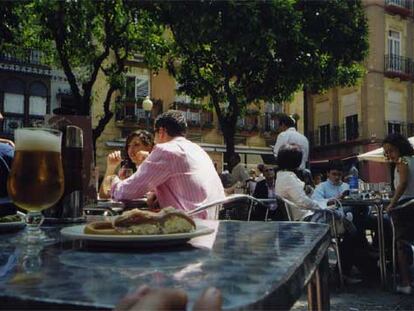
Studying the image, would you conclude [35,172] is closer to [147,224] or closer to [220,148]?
[147,224]

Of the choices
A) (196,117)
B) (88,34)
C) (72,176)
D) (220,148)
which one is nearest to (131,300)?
(72,176)

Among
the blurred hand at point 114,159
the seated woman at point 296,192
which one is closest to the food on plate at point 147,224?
the blurred hand at point 114,159

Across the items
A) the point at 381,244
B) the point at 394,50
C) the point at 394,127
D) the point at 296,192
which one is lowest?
the point at 381,244

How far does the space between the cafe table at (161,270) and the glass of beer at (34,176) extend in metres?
0.12

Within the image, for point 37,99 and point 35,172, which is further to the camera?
point 37,99

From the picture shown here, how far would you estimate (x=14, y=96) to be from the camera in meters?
19.4

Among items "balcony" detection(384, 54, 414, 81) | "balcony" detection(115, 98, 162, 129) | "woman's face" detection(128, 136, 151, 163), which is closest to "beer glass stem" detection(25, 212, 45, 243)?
"woman's face" detection(128, 136, 151, 163)

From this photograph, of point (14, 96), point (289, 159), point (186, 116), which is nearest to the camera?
point (289, 159)

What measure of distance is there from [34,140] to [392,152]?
4.22m

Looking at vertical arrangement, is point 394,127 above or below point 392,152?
Answer: above

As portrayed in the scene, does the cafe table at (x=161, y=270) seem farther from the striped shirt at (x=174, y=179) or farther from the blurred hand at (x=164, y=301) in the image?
the striped shirt at (x=174, y=179)

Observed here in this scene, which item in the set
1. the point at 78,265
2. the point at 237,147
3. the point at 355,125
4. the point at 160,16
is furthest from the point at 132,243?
the point at 355,125

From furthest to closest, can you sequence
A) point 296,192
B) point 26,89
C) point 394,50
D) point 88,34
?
point 394,50 < point 26,89 < point 88,34 < point 296,192

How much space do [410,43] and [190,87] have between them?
54.3ft
